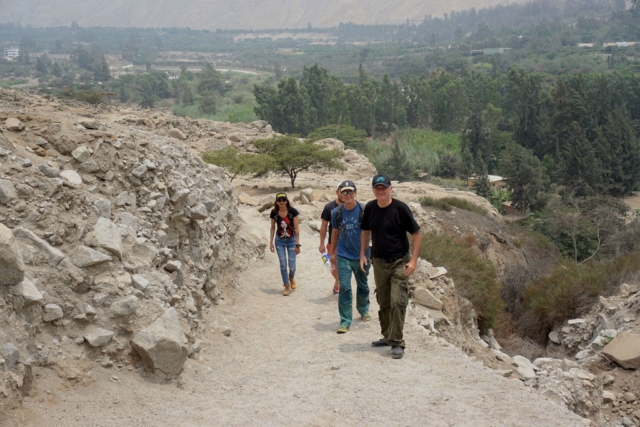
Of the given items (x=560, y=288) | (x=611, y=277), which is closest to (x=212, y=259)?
(x=560, y=288)

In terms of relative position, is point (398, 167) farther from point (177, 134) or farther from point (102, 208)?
point (102, 208)

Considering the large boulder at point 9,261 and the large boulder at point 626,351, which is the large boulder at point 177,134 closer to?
the large boulder at point 626,351

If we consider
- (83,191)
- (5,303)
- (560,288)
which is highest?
(83,191)

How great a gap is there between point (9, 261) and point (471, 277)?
26.3ft

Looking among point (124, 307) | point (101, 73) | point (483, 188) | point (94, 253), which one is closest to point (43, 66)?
point (101, 73)

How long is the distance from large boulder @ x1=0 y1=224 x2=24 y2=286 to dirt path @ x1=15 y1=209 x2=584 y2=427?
2.15 ft

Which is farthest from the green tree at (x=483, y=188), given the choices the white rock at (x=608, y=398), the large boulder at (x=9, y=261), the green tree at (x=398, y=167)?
the large boulder at (x=9, y=261)

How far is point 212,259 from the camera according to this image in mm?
7188

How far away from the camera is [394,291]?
16.5 feet

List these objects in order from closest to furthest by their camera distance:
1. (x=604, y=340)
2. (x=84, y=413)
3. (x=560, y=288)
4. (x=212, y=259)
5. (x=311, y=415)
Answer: (x=84, y=413) < (x=311, y=415) < (x=212, y=259) < (x=604, y=340) < (x=560, y=288)

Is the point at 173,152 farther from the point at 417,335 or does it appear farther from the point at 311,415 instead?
the point at 311,415

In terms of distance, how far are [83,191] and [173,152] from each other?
2498 mm

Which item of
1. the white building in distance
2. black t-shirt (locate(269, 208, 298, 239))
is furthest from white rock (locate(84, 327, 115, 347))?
the white building in distance

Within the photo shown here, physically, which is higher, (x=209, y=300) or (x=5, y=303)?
(x=5, y=303)
